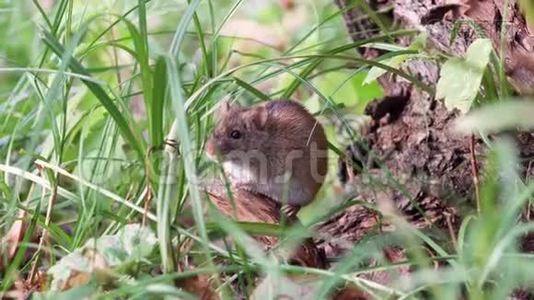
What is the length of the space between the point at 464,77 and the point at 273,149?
109 centimetres

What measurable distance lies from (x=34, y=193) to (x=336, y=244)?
0.82 metres

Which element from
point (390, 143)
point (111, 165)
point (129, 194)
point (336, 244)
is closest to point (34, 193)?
point (111, 165)

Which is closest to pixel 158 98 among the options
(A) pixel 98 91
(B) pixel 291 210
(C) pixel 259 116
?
(A) pixel 98 91

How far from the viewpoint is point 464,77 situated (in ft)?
6.36

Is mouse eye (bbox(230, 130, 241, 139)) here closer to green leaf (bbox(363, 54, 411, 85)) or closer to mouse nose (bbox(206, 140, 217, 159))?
mouse nose (bbox(206, 140, 217, 159))

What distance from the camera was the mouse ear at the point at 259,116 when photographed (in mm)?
2895

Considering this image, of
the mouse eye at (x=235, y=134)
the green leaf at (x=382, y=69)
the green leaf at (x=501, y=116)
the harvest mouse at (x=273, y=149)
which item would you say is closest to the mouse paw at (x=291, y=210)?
the harvest mouse at (x=273, y=149)

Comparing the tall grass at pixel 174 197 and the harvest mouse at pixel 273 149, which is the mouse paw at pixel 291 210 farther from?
the tall grass at pixel 174 197

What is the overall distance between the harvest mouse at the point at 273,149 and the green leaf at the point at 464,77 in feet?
2.08

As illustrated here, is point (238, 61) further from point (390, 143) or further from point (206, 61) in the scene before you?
point (206, 61)

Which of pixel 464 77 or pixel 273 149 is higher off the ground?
pixel 464 77

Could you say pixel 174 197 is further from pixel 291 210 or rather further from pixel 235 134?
pixel 235 134

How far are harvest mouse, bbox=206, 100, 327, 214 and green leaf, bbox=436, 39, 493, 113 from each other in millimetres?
634

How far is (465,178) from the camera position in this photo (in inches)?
94.0
